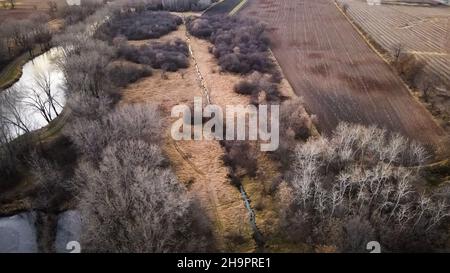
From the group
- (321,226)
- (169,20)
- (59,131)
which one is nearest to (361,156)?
(321,226)

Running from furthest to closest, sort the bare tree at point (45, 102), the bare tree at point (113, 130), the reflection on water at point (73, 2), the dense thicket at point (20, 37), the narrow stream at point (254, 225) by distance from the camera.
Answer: the reflection on water at point (73, 2) → the dense thicket at point (20, 37) → the bare tree at point (45, 102) → the bare tree at point (113, 130) → the narrow stream at point (254, 225)

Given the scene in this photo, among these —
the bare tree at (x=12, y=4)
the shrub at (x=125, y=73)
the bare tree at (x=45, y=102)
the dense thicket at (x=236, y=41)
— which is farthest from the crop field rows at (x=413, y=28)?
the bare tree at (x=12, y=4)

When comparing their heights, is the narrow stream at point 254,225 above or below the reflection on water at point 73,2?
below

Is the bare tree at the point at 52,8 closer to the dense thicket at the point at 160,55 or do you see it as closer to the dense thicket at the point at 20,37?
the dense thicket at the point at 20,37

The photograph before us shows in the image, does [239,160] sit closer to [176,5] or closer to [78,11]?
[78,11]

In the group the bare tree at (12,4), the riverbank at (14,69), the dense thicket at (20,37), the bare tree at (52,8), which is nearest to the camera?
the riverbank at (14,69)

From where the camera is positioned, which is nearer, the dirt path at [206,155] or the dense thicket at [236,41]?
the dirt path at [206,155]

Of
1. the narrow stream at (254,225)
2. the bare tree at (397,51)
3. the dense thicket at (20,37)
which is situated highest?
the dense thicket at (20,37)

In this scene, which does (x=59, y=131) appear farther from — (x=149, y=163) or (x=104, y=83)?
(x=149, y=163)

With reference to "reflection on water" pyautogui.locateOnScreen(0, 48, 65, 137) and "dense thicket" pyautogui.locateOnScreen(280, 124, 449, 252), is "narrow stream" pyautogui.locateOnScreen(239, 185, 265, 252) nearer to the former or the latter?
"dense thicket" pyautogui.locateOnScreen(280, 124, 449, 252)
